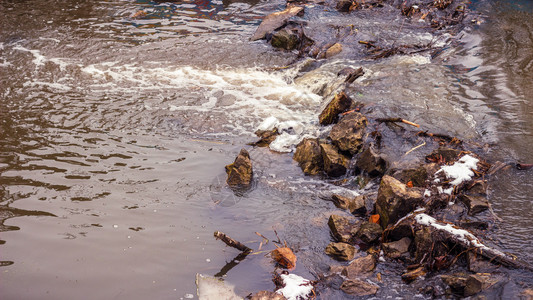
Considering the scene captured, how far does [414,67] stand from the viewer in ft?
24.7

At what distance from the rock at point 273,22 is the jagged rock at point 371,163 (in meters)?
5.28

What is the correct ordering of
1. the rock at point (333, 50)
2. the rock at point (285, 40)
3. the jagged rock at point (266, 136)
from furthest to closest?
the rock at point (285, 40), the rock at point (333, 50), the jagged rock at point (266, 136)

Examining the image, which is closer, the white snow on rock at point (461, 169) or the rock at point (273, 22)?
the white snow on rock at point (461, 169)

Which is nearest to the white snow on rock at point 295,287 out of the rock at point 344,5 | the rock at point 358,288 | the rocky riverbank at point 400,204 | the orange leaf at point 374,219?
the rocky riverbank at point 400,204

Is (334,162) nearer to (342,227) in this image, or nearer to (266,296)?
(342,227)

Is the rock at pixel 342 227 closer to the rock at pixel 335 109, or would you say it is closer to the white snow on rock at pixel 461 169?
the white snow on rock at pixel 461 169

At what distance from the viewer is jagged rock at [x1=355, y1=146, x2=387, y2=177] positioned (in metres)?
4.76

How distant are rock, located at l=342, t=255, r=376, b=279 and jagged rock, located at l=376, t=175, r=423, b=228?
1.63ft

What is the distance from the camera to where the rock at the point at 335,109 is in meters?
5.98

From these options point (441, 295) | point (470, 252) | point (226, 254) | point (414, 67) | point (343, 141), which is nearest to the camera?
point (441, 295)

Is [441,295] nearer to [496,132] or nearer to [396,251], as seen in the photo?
[396,251]

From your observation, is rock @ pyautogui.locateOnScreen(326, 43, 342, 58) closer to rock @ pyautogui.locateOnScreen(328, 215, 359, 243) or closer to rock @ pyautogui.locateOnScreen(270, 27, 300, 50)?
rock @ pyautogui.locateOnScreen(270, 27, 300, 50)

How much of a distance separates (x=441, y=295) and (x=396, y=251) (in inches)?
21.1

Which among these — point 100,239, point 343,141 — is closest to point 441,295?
point 343,141
